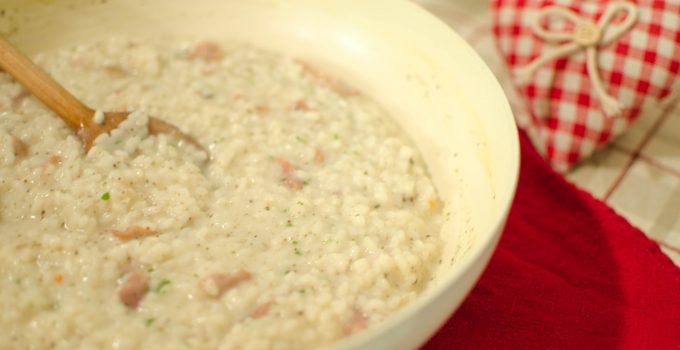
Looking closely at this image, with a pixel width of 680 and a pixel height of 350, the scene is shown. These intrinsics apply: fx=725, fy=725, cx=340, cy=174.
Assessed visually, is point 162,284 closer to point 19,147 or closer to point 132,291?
point 132,291

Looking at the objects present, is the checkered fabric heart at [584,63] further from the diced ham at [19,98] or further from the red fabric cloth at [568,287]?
the diced ham at [19,98]

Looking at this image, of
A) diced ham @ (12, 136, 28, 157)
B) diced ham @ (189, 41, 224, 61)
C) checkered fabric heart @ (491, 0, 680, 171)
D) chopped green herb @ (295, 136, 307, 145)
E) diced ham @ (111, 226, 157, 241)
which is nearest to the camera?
diced ham @ (111, 226, 157, 241)

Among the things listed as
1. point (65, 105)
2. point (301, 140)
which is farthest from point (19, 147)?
point (301, 140)

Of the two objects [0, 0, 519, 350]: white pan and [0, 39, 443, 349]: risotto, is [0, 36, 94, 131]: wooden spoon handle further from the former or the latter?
[0, 0, 519, 350]: white pan

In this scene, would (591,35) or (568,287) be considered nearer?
(568,287)

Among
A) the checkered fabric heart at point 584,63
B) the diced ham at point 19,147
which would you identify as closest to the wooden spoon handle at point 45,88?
the diced ham at point 19,147

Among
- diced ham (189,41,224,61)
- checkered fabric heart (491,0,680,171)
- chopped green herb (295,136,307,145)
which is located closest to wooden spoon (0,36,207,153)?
chopped green herb (295,136,307,145)

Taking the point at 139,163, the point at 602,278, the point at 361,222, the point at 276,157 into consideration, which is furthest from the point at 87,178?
the point at 602,278
